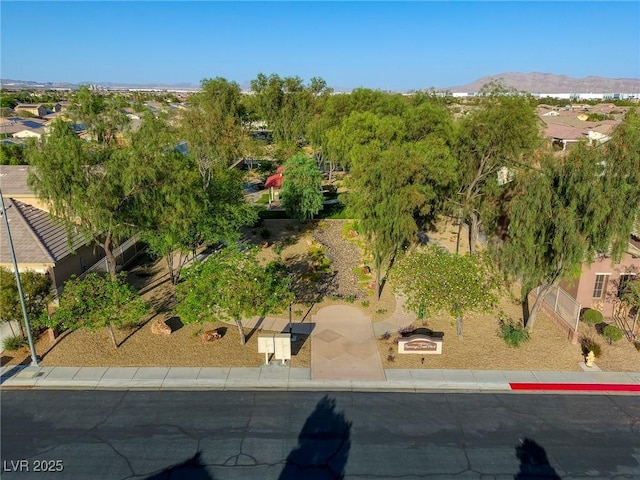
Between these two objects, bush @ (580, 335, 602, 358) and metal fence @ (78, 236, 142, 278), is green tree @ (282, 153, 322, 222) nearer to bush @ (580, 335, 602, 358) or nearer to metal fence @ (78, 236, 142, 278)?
metal fence @ (78, 236, 142, 278)

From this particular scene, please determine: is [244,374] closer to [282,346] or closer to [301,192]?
[282,346]

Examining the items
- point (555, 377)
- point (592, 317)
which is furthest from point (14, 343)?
point (592, 317)

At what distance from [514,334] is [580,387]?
3407mm

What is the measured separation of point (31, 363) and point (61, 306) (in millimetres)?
2753

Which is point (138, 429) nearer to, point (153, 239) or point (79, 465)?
point (79, 465)

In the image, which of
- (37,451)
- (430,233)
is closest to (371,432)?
(37,451)

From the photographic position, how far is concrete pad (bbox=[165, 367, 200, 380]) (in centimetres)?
1753

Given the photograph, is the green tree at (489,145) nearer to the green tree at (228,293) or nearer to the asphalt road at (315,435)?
the asphalt road at (315,435)

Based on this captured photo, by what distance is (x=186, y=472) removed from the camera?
13.0 meters

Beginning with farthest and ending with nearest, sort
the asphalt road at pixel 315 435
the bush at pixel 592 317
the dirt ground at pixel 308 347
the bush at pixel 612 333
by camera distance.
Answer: the bush at pixel 592 317 → the bush at pixel 612 333 → the dirt ground at pixel 308 347 → the asphalt road at pixel 315 435

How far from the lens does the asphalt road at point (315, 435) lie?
13148mm

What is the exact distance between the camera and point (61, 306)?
18.0m

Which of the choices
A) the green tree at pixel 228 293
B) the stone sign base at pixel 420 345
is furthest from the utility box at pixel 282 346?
the stone sign base at pixel 420 345

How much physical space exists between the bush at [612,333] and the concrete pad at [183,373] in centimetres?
1824
